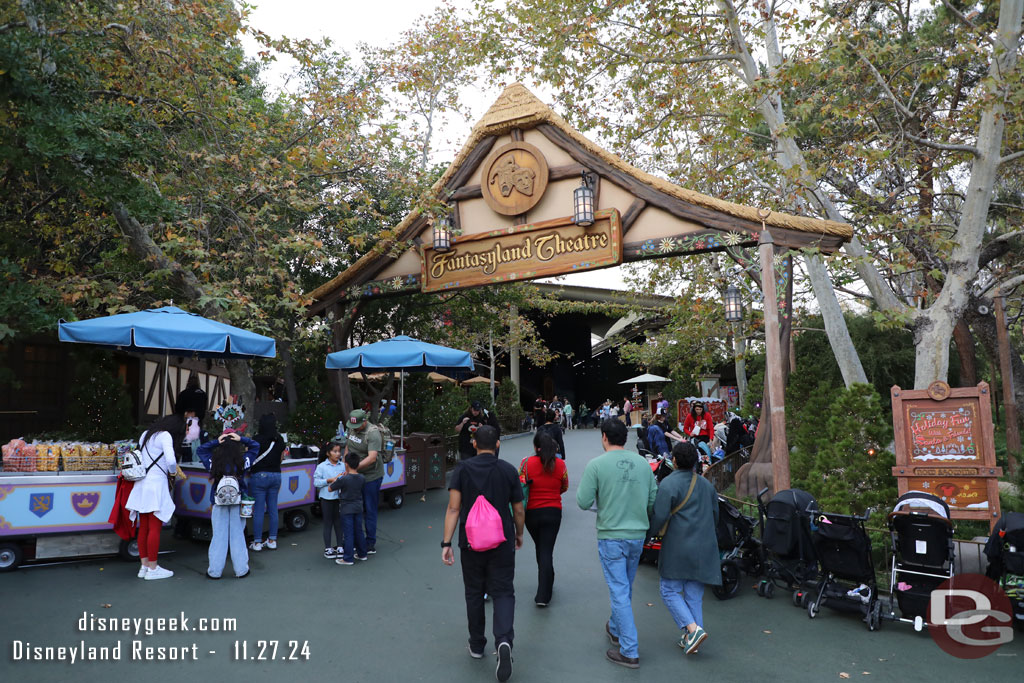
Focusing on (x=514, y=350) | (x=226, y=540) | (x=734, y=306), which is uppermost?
(x=514, y=350)

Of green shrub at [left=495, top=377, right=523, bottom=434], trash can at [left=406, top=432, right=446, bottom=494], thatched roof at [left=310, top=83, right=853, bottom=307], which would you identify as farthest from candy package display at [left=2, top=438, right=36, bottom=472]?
green shrub at [left=495, top=377, right=523, bottom=434]

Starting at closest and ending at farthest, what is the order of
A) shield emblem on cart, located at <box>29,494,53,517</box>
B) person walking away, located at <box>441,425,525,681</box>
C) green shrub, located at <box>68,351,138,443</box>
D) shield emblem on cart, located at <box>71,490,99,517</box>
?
person walking away, located at <box>441,425,525,681</box> → shield emblem on cart, located at <box>29,494,53,517</box> → shield emblem on cart, located at <box>71,490,99,517</box> → green shrub, located at <box>68,351,138,443</box>

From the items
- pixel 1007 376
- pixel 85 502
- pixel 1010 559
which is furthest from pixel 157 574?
pixel 1007 376

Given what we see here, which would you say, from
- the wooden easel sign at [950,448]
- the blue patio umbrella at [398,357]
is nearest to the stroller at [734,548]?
the wooden easel sign at [950,448]

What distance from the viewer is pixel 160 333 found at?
25.9ft

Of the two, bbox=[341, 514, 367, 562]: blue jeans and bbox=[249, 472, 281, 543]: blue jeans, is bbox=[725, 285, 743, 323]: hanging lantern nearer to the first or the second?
bbox=[341, 514, 367, 562]: blue jeans

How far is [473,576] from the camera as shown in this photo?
464cm

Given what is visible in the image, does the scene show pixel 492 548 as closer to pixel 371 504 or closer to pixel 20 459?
pixel 371 504

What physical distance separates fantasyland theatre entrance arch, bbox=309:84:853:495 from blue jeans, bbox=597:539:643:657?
12.6 feet

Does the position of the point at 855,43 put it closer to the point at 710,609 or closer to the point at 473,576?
the point at 710,609

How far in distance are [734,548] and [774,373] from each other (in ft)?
7.86

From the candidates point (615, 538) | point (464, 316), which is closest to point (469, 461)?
point (615, 538)
